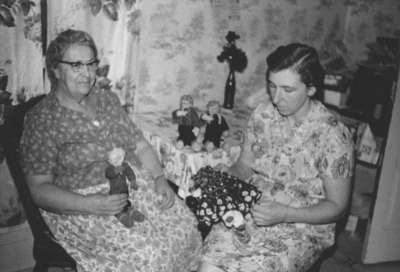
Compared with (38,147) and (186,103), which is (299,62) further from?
(38,147)

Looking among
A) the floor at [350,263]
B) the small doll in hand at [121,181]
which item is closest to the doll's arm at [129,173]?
the small doll in hand at [121,181]

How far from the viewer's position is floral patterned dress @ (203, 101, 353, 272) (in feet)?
4.92

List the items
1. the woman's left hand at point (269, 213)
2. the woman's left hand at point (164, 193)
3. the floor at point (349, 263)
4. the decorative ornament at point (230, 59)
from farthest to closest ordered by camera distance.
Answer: the decorative ornament at point (230, 59) → the floor at point (349, 263) → the woman's left hand at point (164, 193) → the woman's left hand at point (269, 213)

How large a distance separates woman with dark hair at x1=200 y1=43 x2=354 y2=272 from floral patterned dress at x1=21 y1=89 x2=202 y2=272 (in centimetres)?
15

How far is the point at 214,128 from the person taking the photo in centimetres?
213

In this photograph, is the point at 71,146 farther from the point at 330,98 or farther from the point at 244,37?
the point at 330,98

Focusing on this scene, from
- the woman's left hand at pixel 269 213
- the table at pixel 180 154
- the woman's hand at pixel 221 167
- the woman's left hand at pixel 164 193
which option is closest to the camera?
the woman's left hand at pixel 269 213

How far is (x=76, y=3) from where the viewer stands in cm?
206

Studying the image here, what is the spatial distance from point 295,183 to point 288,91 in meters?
0.40

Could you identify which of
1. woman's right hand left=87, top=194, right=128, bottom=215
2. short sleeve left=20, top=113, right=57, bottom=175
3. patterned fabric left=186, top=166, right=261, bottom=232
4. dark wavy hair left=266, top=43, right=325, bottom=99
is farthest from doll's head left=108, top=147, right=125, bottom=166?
dark wavy hair left=266, top=43, right=325, bottom=99

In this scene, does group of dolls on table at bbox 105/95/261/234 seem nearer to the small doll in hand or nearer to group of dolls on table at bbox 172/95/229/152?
the small doll in hand

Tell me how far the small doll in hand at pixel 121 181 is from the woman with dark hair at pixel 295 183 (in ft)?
1.04

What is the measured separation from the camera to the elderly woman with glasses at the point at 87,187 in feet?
4.95

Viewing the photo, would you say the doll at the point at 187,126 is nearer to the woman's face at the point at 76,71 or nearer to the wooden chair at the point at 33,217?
the woman's face at the point at 76,71
